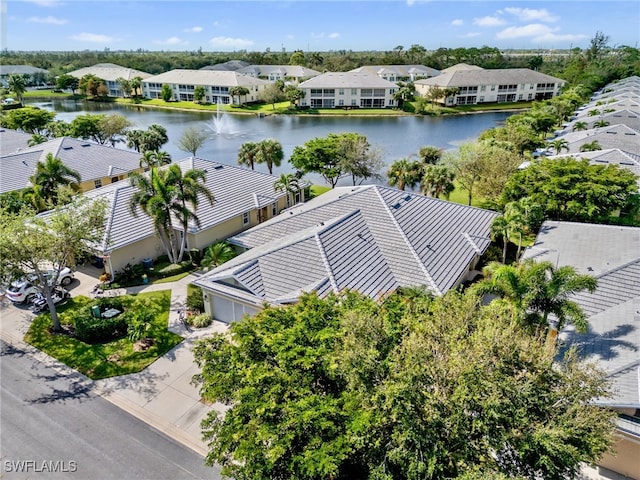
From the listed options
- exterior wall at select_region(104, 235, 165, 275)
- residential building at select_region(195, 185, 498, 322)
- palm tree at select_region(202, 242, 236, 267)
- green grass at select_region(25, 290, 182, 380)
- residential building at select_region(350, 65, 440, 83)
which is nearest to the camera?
green grass at select_region(25, 290, 182, 380)

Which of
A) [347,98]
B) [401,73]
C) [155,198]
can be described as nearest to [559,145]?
[155,198]

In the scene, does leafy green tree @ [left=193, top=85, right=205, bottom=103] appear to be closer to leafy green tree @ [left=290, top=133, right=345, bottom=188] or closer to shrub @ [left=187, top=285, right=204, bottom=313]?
leafy green tree @ [left=290, top=133, right=345, bottom=188]

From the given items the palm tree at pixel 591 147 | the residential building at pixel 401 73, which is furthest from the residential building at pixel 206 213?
the residential building at pixel 401 73

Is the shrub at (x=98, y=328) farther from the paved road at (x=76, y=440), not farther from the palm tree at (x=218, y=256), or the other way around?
the palm tree at (x=218, y=256)

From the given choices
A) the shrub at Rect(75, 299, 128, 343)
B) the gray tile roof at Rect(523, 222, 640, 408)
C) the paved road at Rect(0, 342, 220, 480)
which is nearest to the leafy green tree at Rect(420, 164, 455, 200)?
the gray tile roof at Rect(523, 222, 640, 408)

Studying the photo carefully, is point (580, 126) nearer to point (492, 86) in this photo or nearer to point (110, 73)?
point (492, 86)

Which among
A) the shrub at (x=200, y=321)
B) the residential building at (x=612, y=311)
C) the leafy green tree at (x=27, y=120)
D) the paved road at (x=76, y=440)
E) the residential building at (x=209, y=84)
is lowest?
the paved road at (x=76, y=440)
